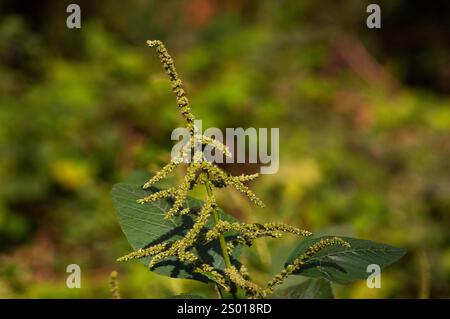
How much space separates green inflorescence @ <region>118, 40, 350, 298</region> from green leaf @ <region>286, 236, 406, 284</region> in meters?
0.02

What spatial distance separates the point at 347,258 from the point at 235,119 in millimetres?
3543

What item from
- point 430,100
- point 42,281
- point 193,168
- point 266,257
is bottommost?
point 42,281

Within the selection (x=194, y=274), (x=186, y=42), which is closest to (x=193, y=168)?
(x=194, y=274)

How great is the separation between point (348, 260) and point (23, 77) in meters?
4.02

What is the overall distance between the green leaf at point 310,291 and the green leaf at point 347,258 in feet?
0.76

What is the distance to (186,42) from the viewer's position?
564 centimetres

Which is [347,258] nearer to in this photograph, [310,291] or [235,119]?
[310,291]

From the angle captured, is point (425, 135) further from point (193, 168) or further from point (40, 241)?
point (193, 168)

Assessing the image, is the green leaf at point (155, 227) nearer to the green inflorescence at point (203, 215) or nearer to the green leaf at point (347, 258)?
the green inflorescence at point (203, 215)

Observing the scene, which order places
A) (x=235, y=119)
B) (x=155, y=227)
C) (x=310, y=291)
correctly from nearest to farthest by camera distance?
(x=155, y=227) → (x=310, y=291) → (x=235, y=119)

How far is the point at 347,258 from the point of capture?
3.13 ft

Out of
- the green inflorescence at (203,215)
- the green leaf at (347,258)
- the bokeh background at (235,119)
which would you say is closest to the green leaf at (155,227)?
the green inflorescence at (203,215)

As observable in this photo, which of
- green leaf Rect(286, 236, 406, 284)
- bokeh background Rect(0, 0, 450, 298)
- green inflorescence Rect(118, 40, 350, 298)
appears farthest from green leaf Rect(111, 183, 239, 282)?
bokeh background Rect(0, 0, 450, 298)

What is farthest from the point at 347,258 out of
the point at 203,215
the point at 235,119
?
the point at 235,119
